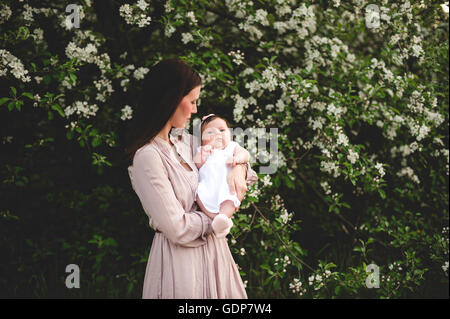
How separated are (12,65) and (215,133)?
62.5 inches

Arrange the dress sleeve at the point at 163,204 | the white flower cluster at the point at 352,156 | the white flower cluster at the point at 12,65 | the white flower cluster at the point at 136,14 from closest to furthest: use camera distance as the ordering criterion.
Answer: the dress sleeve at the point at 163,204
the white flower cluster at the point at 12,65
the white flower cluster at the point at 136,14
the white flower cluster at the point at 352,156

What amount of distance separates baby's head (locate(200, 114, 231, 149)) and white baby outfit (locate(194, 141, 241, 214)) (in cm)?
3

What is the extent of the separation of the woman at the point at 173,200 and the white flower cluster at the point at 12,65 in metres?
1.33

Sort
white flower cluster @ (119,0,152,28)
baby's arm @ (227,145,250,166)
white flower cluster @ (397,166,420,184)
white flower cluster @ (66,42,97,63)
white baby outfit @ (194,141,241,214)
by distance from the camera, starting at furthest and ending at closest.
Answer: white flower cluster @ (397,166,420,184)
white flower cluster @ (66,42,97,63)
white flower cluster @ (119,0,152,28)
baby's arm @ (227,145,250,166)
white baby outfit @ (194,141,241,214)

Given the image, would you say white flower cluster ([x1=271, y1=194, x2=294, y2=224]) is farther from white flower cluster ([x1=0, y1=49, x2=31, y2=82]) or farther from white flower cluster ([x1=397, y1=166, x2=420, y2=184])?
white flower cluster ([x1=0, y1=49, x2=31, y2=82])

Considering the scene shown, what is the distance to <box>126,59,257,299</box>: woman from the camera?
169 cm

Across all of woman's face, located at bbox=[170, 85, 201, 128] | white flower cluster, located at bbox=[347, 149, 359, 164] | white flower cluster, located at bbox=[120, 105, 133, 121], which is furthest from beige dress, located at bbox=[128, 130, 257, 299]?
white flower cluster, located at bbox=[347, 149, 359, 164]

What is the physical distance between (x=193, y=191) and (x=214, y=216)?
0.50 feet

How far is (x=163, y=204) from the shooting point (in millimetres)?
1661

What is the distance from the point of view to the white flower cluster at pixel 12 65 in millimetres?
2693

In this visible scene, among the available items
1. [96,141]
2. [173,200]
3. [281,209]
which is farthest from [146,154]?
[281,209]

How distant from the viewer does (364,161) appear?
10.8ft

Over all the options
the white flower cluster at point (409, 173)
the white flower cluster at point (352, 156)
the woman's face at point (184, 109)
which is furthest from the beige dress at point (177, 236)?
the white flower cluster at point (409, 173)

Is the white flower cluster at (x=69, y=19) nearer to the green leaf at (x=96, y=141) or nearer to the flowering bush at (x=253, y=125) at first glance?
the flowering bush at (x=253, y=125)
